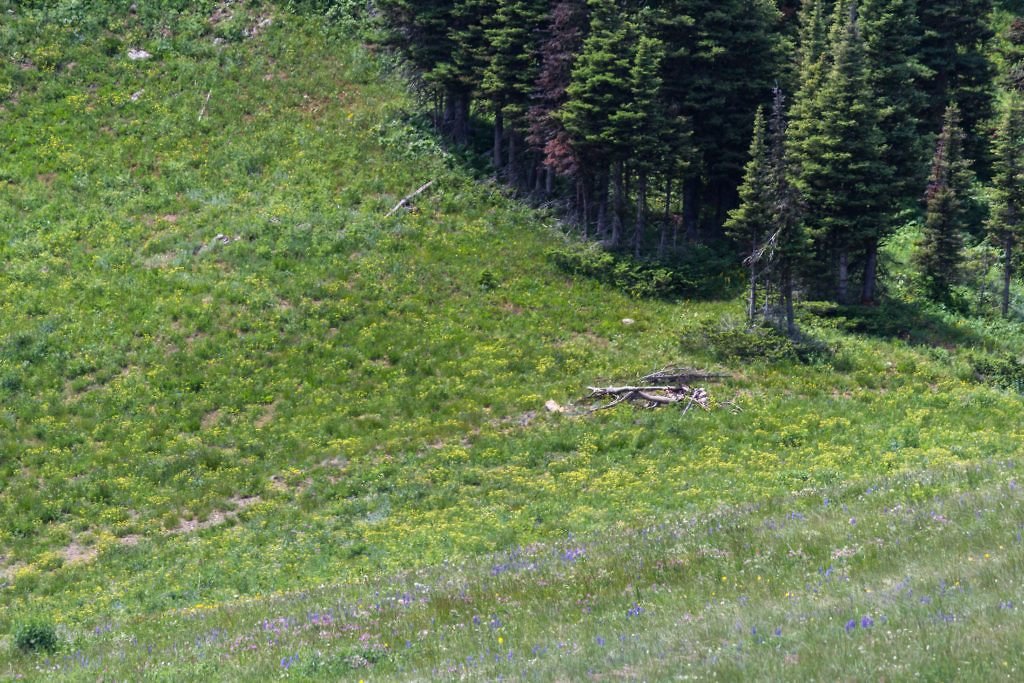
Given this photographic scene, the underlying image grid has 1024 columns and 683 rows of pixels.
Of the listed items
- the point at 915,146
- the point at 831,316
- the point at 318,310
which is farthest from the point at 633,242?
the point at 318,310

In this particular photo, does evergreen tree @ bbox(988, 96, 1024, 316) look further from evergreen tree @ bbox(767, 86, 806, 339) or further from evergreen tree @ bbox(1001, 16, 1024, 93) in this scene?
evergreen tree @ bbox(1001, 16, 1024, 93)

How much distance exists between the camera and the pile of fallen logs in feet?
82.8

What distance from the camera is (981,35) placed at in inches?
1784

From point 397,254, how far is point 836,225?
1923cm

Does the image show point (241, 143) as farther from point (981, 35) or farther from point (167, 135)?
point (981, 35)

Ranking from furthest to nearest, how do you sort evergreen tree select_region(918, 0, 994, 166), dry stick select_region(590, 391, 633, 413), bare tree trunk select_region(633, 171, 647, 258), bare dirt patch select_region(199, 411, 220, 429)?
1. evergreen tree select_region(918, 0, 994, 166)
2. bare tree trunk select_region(633, 171, 647, 258)
3. dry stick select_region(590, 391, 633, 413)
4. bare dirt patch select_region(199, 411, 220, 429)

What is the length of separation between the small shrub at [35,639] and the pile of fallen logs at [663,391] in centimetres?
1676

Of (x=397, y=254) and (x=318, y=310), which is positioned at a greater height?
(x=397, y=254)

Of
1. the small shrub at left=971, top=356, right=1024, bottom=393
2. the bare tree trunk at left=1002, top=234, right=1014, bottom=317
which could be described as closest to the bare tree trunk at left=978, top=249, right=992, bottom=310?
the bare tree trunk at left=1002, top=234, right=1014, bottom=317

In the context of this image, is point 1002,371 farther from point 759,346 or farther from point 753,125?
point 753,125

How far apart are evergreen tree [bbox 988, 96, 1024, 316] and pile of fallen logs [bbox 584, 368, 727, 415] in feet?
53.4

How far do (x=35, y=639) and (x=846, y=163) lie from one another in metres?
31.9

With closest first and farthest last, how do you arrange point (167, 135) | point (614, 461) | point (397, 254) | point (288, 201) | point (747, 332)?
point (614, 461) < point (747, 332) < point (397, 254) < point (288, 201) < point (167, 135)

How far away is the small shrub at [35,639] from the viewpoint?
38.1ft
